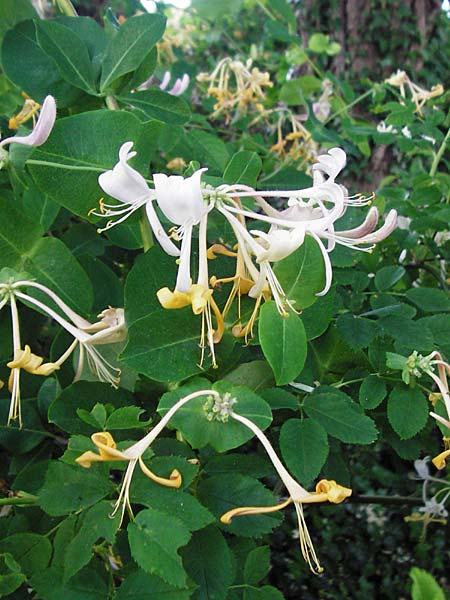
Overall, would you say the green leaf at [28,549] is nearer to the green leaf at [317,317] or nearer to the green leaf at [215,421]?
the green leaf at [215,421]

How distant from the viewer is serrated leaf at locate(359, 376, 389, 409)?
1.90 feet

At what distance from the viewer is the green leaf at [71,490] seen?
483mm

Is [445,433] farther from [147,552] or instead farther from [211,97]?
[211,97]

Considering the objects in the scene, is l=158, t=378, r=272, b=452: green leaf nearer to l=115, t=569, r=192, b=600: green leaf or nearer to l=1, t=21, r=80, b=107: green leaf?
l=115, t=569, r=192, b=600: green leaf

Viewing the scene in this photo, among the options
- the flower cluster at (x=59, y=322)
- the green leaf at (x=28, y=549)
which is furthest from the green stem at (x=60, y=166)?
the green leaf at (x=28, y=549)

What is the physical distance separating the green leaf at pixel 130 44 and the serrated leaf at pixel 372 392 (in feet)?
1.23

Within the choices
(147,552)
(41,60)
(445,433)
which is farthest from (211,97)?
(147,552)

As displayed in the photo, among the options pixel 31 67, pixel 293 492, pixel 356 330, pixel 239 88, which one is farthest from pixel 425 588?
pixel 239 88

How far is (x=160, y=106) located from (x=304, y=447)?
1.26 feet

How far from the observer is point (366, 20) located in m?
2.54

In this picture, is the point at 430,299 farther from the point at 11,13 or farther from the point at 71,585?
the point at 11,13

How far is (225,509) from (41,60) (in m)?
0.50

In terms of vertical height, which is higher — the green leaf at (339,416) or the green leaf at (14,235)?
the green leaf at (14,235)

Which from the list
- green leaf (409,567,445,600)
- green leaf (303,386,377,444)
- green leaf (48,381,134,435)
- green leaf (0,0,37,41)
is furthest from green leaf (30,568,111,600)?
green leaf (0,0,37,41)
